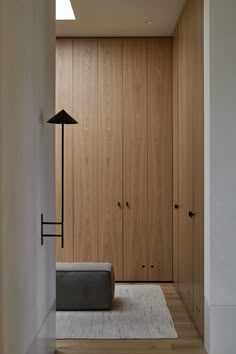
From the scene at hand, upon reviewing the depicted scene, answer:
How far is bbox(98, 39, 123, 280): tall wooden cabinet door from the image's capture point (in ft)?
20.4

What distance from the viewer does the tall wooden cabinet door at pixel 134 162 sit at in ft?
20.4

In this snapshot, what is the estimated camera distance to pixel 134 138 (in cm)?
620

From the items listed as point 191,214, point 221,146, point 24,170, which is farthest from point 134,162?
point 24,170

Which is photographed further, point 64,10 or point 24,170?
point 64,10

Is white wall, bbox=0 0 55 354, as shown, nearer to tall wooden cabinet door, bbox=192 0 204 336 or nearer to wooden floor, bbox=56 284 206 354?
wooden floor, bbox=56 284 206 354

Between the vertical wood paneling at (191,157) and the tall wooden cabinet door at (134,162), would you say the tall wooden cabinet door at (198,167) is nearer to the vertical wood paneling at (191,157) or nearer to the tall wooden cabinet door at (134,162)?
the vertical wood paneling at (191,157)

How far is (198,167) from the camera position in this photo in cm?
408

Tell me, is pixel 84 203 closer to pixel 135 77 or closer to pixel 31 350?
pixel 135 77

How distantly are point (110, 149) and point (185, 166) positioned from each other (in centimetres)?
146

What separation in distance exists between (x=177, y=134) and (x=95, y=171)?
1.15m

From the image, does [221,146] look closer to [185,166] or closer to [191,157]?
[191,157]

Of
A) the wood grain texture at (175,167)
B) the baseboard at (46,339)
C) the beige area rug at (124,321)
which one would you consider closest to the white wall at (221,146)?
the beige area rug at (124,321)

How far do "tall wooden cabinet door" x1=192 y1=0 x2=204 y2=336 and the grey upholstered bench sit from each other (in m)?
0.95

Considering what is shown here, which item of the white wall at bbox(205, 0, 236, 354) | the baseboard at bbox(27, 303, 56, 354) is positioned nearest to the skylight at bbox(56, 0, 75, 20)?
the white wall at bbox(205, 0, 236, 354)
